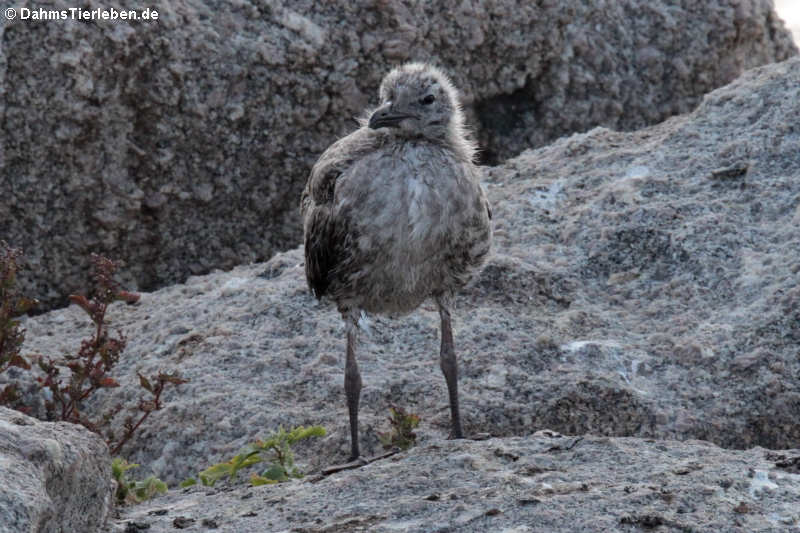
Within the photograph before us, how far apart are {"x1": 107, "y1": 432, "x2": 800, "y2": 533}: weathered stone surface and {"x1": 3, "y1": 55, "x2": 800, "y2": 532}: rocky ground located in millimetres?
12

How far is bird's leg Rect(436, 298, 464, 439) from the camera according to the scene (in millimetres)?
5312

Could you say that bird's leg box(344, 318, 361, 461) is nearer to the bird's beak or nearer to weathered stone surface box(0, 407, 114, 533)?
the bird's beak

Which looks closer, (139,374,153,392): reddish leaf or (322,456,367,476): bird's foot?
(322,456,367,476): bird's foot

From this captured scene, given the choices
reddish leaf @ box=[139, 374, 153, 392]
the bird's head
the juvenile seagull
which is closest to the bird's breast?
the juvenile seagull

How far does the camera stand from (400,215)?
516 cm

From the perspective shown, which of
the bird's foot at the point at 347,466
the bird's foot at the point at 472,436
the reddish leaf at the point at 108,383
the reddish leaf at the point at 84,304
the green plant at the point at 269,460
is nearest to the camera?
the bird's foot at the point at 347,466

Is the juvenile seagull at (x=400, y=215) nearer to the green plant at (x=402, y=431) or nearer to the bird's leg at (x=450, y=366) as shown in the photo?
the bird's leg at (x=450, y=366)

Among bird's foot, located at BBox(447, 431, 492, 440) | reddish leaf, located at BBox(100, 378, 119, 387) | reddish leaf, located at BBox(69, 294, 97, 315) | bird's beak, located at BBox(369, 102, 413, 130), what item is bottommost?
bird's foot, located at BBox(447, 431, 492, 440)

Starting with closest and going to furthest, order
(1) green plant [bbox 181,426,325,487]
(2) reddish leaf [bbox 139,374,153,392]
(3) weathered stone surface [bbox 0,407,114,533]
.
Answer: (3) weathered stone surface [bbox 0,407,114,533] < (1) green plant [bbox 181,426,325,487] < (2) reddish leaf [bbox 139,374,153,392]

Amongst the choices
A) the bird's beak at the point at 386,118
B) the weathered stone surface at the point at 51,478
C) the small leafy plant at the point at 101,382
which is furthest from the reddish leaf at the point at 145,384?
the bird's beak at the point at 386,118

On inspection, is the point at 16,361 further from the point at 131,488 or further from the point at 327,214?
the point at 327,214

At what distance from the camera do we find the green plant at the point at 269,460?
16.6 feet

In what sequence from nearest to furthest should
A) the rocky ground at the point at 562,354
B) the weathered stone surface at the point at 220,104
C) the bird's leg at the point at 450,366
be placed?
the rocky ground at the point at 562,354 < the bird's leg at the point at 450,366 < the weathered stone surface at the point at 220,104

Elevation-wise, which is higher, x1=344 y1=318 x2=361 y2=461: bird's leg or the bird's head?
the bird's head
